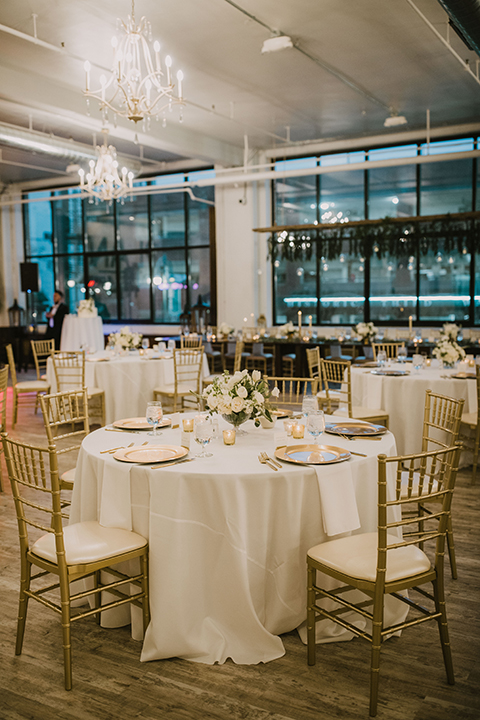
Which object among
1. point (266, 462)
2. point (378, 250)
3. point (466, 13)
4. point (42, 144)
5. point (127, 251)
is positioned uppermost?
point (42, 144)

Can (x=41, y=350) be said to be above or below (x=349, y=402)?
above

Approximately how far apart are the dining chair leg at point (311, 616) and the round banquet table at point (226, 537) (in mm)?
157

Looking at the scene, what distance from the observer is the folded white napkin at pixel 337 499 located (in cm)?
273

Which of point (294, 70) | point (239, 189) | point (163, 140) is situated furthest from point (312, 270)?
point (294, 70)

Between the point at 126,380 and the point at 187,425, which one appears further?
the point at 126,380

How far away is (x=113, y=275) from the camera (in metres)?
15.4

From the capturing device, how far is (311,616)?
2.66 meters

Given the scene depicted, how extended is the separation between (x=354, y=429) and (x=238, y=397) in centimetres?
74

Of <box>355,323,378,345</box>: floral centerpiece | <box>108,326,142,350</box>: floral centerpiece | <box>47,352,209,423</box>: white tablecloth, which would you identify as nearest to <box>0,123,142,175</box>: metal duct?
<box>108,326,142,350</box>: floral centerpiece

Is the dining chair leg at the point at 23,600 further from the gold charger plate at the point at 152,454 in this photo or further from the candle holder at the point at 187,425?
the candle holder at the point at 187,425

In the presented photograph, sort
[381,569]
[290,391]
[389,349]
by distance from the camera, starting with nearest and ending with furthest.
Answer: [381,569], [290,391], [389,349]

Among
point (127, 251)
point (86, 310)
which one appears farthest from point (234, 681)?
point (127, 251)

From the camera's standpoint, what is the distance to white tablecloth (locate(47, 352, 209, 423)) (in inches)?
285

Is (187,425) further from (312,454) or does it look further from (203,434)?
(312,454)
